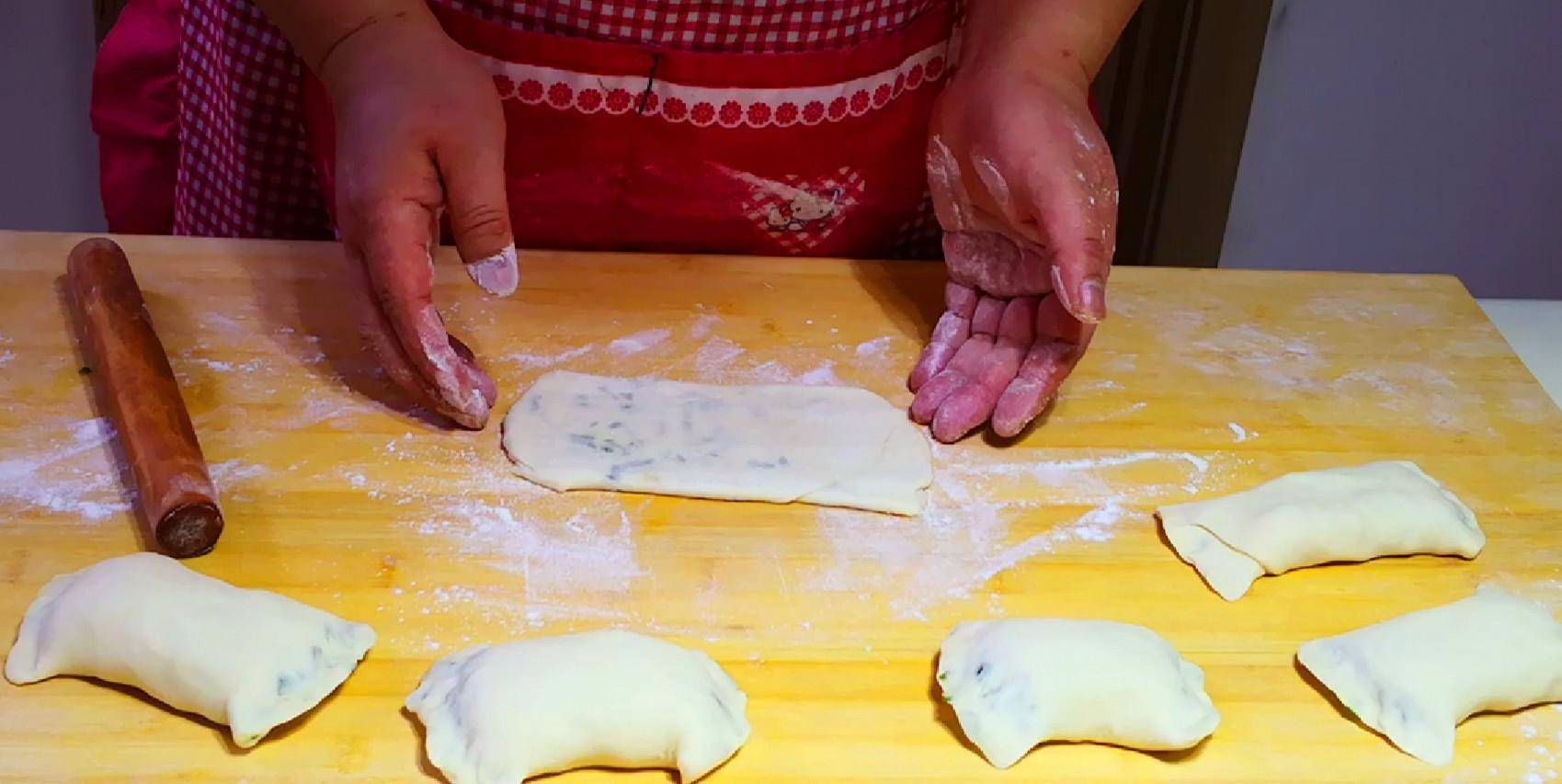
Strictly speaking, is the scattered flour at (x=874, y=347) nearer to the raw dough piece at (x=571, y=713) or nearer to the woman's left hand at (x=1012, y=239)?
the woman's left hand at (x=1012, y=239)

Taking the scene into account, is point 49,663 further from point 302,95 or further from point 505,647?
point 302,95

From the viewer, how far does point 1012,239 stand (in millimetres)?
1720

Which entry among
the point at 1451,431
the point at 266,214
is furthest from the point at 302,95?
the point at 1451,431

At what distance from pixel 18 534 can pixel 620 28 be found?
2.86ft

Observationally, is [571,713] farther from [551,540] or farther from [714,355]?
[714,355]

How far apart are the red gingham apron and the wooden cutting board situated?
7 cm

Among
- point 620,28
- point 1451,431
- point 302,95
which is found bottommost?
point 1451,431

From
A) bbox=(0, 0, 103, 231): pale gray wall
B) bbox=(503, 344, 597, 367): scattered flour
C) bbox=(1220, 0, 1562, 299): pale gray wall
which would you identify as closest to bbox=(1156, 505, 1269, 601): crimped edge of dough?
bbox=(503, 344, 597, 367): scattered flour

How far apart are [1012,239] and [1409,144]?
1.44m

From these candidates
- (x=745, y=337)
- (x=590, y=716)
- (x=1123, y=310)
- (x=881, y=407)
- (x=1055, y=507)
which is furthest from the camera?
(x=1123, y=310)

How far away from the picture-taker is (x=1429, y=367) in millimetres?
1849

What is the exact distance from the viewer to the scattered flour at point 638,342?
1.74 meters

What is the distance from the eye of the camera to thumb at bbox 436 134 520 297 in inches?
57.5

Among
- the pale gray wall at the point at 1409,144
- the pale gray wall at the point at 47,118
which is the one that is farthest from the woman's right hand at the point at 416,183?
the pale gray wall at the point at 1409,144
